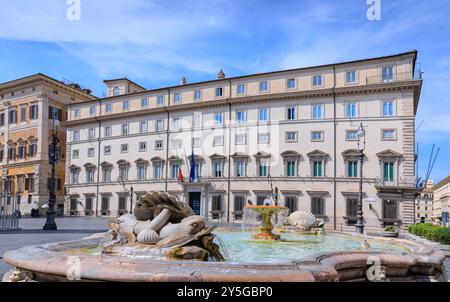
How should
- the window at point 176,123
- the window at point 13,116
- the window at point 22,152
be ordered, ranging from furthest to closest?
1. the window at point 13,116
2. the window at point 22,152
3. the window at point 176,123

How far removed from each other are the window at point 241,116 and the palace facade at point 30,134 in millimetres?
23700

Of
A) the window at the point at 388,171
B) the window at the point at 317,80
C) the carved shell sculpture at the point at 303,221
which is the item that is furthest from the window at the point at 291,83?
the carved shell sculpture at the point at 303,221

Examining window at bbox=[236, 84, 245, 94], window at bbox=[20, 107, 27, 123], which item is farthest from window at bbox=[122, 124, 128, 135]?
window at bbox=[20, 107, 27, 123]

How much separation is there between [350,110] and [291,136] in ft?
18.4

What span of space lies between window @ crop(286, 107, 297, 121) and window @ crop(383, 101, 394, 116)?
7559 mm

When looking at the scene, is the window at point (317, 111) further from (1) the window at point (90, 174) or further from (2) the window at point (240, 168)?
(1) the window at point (90, 174)

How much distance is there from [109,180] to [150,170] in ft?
19.9

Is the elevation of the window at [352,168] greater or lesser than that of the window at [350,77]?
lesser

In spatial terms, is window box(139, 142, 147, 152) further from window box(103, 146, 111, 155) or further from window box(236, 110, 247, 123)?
window box(236, 110, 247, 123)

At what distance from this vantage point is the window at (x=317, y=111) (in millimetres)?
33581

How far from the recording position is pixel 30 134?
4772cm

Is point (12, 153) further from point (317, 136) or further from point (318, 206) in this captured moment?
point (318, 206)
